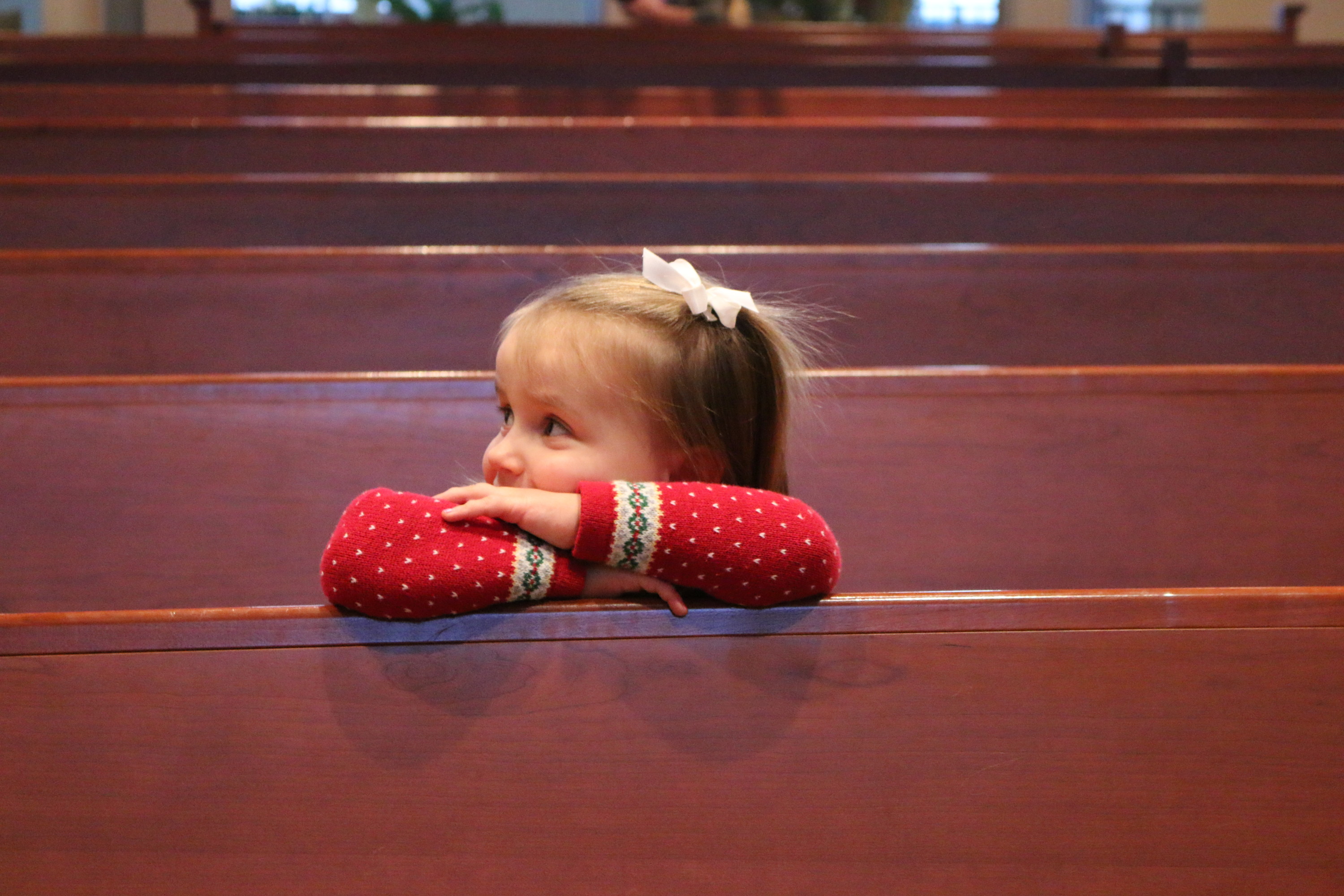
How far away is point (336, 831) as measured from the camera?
32cm

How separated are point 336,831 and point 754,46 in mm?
1293

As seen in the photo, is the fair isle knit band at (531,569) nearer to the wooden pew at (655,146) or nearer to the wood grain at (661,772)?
the wood grain at (661,772)

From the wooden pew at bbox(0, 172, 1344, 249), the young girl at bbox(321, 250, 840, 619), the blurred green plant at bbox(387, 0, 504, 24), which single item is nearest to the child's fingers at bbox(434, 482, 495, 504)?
the young girl at bbox(321, 250, 840, 619)

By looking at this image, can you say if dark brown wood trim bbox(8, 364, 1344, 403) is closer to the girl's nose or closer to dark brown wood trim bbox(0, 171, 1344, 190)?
the girl's nose

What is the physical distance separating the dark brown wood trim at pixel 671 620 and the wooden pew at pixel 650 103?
0.92m

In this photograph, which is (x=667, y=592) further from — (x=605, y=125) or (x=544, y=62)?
(x=544, y=62)

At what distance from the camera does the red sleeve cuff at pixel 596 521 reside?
12.6 inches

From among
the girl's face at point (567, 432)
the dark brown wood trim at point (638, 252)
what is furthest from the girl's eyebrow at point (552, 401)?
the dark brown wood trim at point (638, 252)

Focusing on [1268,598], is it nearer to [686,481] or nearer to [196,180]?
[686,481]

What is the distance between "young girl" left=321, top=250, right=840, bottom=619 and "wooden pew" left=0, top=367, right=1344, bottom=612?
0.18 m

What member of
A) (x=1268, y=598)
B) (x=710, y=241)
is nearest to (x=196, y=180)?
(x=710, y=241)

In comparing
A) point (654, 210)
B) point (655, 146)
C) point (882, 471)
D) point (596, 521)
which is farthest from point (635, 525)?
point (655, 146)

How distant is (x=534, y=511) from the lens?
326 mm

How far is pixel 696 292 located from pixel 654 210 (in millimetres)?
513
